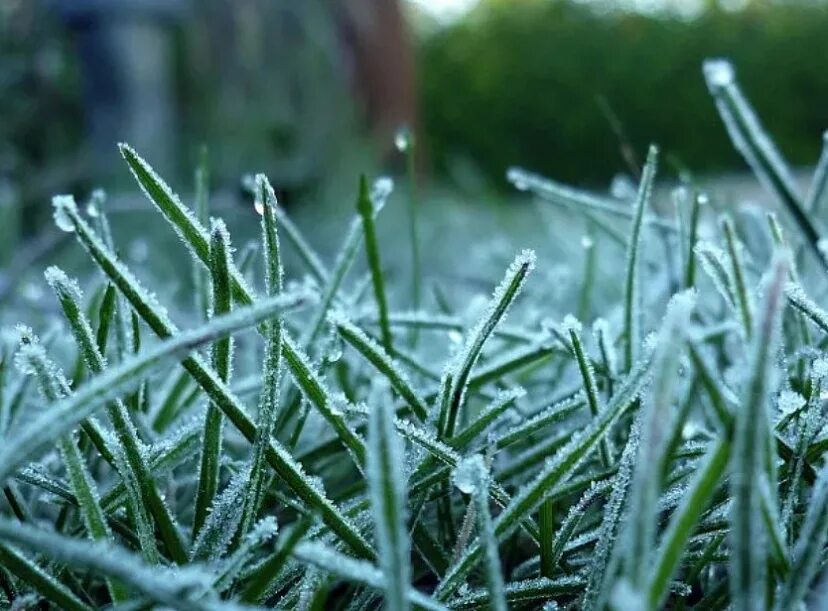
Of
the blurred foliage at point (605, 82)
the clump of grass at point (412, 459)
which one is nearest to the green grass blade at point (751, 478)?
the clump of grass at point (412, 459)

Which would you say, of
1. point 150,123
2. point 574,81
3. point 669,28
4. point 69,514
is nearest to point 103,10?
point 150,123

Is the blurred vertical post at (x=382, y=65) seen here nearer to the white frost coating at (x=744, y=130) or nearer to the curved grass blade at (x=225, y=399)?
the white frost coating at (x=744, y=130)

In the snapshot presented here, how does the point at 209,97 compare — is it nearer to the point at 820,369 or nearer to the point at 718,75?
the point at 718,75

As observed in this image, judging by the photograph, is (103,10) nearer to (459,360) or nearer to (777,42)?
(459,360)

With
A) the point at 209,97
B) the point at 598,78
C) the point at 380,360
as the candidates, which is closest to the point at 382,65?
the point at 209,97

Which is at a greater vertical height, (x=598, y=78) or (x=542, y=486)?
(x=598, y=78)

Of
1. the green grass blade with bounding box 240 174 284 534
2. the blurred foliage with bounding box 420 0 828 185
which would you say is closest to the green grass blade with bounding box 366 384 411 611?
the green grass blade with bounding box 240 174 284 534

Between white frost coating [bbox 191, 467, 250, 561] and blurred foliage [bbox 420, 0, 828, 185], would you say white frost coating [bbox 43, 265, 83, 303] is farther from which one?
blurred foliage [bbox 420, 0, 828, 185]
